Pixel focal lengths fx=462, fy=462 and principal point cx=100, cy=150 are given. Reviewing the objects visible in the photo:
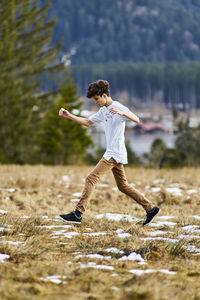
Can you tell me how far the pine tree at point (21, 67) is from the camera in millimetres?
32094

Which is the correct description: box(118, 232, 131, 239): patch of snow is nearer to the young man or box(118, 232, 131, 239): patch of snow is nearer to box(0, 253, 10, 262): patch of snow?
the young man

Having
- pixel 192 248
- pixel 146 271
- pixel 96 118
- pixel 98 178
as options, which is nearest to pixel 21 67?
pixel 96 118

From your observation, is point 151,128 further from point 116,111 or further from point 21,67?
point 116,111

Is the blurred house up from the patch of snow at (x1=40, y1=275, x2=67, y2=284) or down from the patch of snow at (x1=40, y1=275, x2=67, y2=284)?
up

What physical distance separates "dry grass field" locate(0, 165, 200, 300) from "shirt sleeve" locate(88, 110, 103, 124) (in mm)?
1263

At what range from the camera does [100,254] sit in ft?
13.7

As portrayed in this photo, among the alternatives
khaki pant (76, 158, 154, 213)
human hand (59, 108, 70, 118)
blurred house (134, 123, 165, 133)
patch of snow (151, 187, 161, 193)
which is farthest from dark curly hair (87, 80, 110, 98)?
blurred house (134, 123, 165, 133)

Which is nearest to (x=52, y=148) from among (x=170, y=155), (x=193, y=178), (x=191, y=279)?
(x=170, y=155)

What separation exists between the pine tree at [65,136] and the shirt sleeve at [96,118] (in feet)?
108

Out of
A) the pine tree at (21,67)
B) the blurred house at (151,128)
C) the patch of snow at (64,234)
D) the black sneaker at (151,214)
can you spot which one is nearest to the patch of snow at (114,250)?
the patch of snow at (64,234)

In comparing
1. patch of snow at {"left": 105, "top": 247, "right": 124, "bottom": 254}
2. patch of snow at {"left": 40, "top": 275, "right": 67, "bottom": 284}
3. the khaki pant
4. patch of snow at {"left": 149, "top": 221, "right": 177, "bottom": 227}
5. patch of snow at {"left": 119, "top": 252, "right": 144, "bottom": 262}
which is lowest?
patch of snow at {"left": 119, "top": 252, "right": 144, "bottom": 262}

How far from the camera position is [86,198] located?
18.7 ft

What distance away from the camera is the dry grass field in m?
3.00

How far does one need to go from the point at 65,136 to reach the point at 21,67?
306 inches
